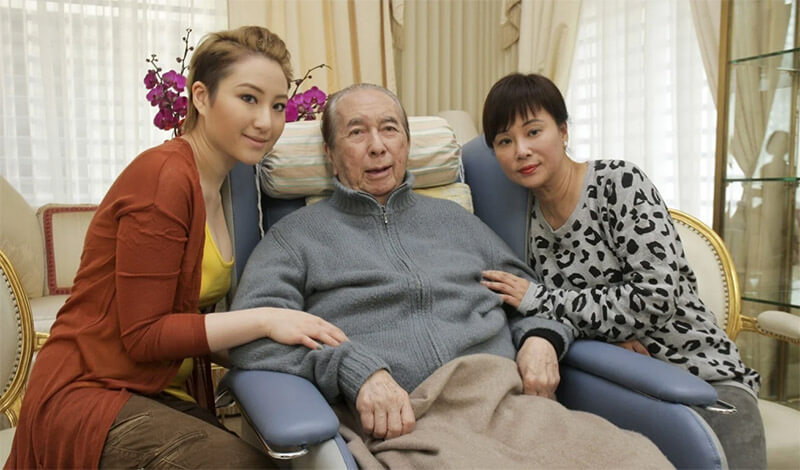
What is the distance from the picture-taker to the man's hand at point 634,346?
1.52 metres

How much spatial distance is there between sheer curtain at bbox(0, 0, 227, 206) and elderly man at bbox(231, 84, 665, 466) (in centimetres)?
205

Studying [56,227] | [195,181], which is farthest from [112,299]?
[56,227]

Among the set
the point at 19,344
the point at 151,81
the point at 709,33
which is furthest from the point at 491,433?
the point at 709,33

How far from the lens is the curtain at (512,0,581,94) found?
10.6ft

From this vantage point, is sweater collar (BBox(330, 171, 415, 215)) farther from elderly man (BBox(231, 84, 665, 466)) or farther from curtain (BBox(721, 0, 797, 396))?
curtain (BBox(721, 0, 797, 396))

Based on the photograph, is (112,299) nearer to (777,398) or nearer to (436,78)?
(777,398)

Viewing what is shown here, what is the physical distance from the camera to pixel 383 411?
3.96ft

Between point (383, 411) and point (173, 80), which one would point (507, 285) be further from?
point (173, 80)

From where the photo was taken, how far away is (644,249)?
1.44 m

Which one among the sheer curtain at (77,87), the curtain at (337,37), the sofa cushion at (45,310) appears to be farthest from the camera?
the curtain at (337,37)

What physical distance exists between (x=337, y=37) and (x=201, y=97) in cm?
238

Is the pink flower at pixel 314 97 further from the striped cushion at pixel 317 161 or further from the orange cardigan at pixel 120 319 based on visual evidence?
the orange cardigan at pixel 120 319

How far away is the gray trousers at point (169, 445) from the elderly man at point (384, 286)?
18 centimetres

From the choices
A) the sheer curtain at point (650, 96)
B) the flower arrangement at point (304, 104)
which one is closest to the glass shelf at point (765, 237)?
the sheer curtain at point (650, 96)
